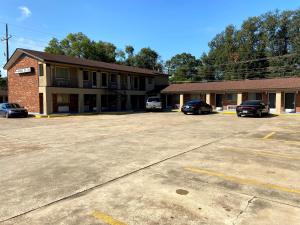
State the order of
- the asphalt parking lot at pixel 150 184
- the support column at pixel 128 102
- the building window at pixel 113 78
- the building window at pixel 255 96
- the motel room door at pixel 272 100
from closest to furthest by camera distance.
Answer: the asphalt parking lot at pixel 150 184 → the motel room door at pixel 272 100 → the building window at pixel 255 96 → the building window at pixel 113 78 → the support column at pixel 128 102

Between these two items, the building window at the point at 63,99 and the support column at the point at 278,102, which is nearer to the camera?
the support column at the point at 278,102

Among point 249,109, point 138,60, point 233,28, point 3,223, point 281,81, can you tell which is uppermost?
point 233,28

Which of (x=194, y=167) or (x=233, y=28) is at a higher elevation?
(x=233, y=28)

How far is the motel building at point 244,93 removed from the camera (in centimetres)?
2477

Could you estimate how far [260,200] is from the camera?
4273mm

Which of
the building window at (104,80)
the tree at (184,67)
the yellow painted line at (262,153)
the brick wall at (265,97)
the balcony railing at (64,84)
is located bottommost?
the yellow painted line at (262,153)

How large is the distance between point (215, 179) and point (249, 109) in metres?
17.3

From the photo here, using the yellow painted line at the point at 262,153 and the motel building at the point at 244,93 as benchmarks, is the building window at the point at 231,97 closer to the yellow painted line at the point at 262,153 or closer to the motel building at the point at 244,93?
the motel building at the point at 244,93

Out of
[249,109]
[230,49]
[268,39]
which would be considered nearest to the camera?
[249,109]

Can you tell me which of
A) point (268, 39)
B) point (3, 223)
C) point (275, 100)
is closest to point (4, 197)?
point (3, 223)

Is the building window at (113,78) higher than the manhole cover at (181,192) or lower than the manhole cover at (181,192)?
higher

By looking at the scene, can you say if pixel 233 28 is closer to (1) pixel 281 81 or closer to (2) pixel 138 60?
(2) pixel 138 60

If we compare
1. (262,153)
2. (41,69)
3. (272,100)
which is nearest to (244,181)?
(262,153)

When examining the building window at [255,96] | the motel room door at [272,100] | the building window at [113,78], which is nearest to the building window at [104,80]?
the building window at [113,78]
